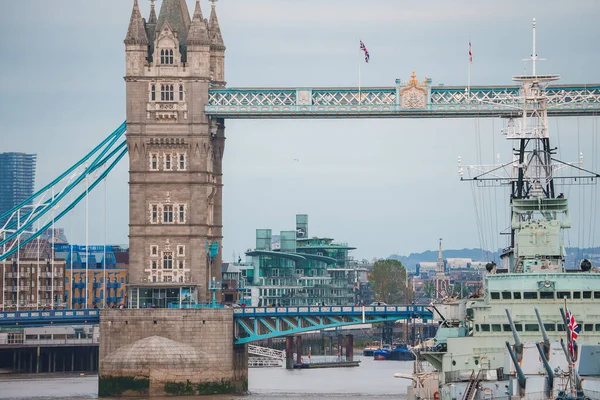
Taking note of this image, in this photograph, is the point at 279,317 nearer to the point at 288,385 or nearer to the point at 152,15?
the point at 288,385

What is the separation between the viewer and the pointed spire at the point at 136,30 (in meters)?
123

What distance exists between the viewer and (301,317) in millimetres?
122938

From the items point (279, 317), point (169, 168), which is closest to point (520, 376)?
point (279, 317)

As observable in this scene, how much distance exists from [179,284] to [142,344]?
595 cm

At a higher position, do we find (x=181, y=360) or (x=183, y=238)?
(x=183, y=238)

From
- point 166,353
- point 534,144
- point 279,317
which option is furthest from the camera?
point 279,317

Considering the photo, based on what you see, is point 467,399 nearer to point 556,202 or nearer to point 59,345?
point 556,202

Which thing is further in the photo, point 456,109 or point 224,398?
point 456,109

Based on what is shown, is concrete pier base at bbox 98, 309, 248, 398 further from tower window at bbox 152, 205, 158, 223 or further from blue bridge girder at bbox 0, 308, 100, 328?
tower window at bbox 152, 205, 158, 223

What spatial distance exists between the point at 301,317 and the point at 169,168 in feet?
49.8

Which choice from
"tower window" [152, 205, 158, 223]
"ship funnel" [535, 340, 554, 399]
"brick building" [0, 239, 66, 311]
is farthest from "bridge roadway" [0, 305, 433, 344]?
"brick building" [0, 239, 66, 311]

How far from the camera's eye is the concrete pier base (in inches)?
4606

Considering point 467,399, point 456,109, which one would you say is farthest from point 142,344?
point 467,399

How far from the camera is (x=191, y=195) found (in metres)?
122
